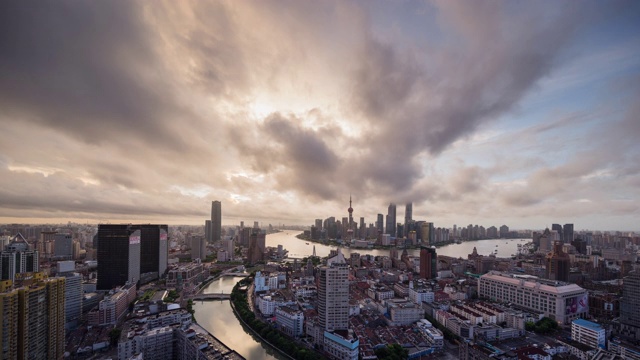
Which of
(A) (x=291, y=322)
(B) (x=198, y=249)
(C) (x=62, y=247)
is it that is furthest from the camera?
(B) (x=198, y=249)

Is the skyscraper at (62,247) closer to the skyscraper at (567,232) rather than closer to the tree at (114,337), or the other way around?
the tree at (114,337)

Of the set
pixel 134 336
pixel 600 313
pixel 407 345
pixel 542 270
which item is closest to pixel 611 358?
pixel 407 345

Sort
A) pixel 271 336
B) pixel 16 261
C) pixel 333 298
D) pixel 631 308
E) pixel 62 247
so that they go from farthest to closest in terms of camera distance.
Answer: pixel 62 247, pixel 16 261, pixel 631 308, pixel 271 336, pixel 333 298

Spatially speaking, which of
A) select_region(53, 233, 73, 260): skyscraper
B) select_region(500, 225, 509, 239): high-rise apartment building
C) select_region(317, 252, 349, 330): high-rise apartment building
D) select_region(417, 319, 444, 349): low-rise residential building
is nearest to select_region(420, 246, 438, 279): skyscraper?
select_region(417, 319, 444, 349): low-rise residential building

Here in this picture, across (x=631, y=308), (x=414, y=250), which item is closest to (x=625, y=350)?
(x=631, y=308)

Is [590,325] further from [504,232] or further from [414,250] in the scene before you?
[504,232]

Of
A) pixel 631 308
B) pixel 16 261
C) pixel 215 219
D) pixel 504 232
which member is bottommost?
pixel 504 232

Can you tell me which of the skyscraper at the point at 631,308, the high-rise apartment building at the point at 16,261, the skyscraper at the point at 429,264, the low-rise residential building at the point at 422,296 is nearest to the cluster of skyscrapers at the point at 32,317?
the high-rise apartment building at the point at 16,261
